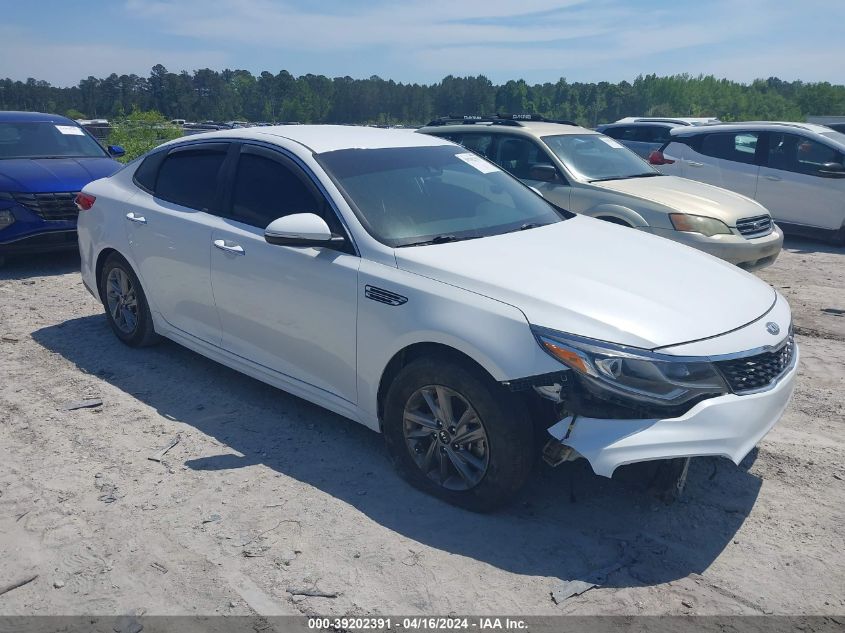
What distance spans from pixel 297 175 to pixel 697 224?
458 cm

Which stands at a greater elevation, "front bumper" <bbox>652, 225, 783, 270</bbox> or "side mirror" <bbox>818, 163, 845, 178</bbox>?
"side mirror" <bbox>818, 163, 845, 178</bbox>

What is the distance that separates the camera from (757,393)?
3.44 meters

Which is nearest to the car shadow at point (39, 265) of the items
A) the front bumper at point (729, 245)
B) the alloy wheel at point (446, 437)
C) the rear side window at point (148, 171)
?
the rear side window at point (148, 171)

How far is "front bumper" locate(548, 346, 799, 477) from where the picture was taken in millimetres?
3197

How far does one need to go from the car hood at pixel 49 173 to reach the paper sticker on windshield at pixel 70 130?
768mm

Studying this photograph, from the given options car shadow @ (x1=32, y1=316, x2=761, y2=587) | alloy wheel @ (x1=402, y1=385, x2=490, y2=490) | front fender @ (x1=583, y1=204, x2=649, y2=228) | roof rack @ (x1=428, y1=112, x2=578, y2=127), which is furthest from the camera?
roof rack @ (x1=428, y1=112, x2=578, y2=127)

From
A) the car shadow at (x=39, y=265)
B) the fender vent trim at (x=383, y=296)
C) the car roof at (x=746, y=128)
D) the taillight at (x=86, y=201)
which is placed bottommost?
the car shadow at (x=39, y=265)

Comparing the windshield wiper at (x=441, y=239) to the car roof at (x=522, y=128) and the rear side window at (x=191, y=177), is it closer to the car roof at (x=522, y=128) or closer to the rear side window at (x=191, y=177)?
the rear side window at (x=191, y=177)

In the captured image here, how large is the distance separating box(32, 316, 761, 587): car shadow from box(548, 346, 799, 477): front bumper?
0.29 m

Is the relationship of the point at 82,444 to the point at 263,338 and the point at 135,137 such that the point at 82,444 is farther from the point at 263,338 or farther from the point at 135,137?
the point at 135,137

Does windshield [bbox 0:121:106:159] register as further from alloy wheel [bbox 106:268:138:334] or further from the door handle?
the door handle

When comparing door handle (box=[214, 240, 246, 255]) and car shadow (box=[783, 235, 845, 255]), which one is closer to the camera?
door handle (box=[214, 240, 246, 255])

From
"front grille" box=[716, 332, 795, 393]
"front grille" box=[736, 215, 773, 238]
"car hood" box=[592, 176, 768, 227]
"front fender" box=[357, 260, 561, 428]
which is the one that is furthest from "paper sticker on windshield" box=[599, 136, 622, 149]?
"front fender" box=[357, 260, 561, 428]

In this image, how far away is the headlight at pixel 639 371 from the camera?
3.24 metres
